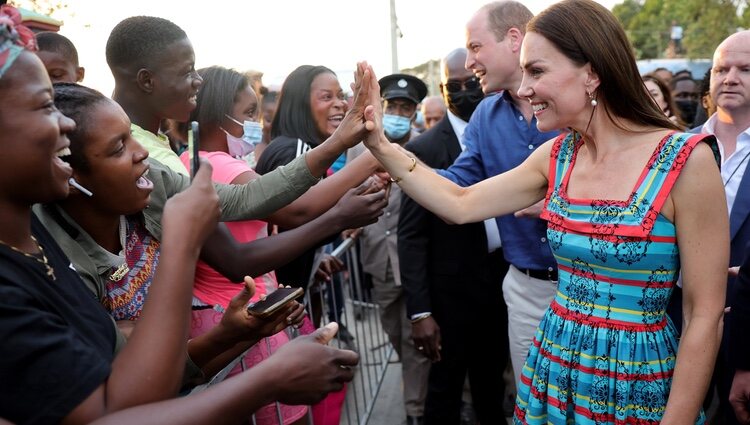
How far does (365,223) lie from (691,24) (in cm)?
3471

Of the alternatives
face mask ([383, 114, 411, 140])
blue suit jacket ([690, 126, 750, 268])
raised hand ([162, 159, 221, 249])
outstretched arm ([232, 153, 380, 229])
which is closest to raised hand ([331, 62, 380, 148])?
outstretched arm ([232, 153, 380, 229])

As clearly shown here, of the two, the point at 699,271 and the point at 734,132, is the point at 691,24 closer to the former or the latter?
the point at 734,132

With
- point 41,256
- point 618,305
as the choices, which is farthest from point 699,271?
point 41,256

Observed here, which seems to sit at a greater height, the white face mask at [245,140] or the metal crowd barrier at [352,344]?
the white face mask at [245,140]

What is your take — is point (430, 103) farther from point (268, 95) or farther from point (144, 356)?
point (144, 356)

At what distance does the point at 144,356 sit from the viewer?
1528mm

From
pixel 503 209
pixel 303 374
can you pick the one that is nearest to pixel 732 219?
pixel 503 209

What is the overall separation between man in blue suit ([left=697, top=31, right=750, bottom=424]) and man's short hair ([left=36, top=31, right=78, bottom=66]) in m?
3.45

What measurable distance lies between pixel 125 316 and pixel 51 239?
45cm

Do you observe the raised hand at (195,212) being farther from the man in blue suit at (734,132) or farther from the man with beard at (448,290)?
the man in blue suit at (734,132)

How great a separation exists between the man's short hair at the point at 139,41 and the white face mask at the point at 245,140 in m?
0.58

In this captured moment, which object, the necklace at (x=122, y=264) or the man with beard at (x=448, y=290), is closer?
the necklace at (x=122, y=264)

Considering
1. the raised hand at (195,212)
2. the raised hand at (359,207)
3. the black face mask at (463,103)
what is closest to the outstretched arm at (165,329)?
the raised hand at (195,212)

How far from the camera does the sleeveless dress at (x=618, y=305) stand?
2.27 metres
